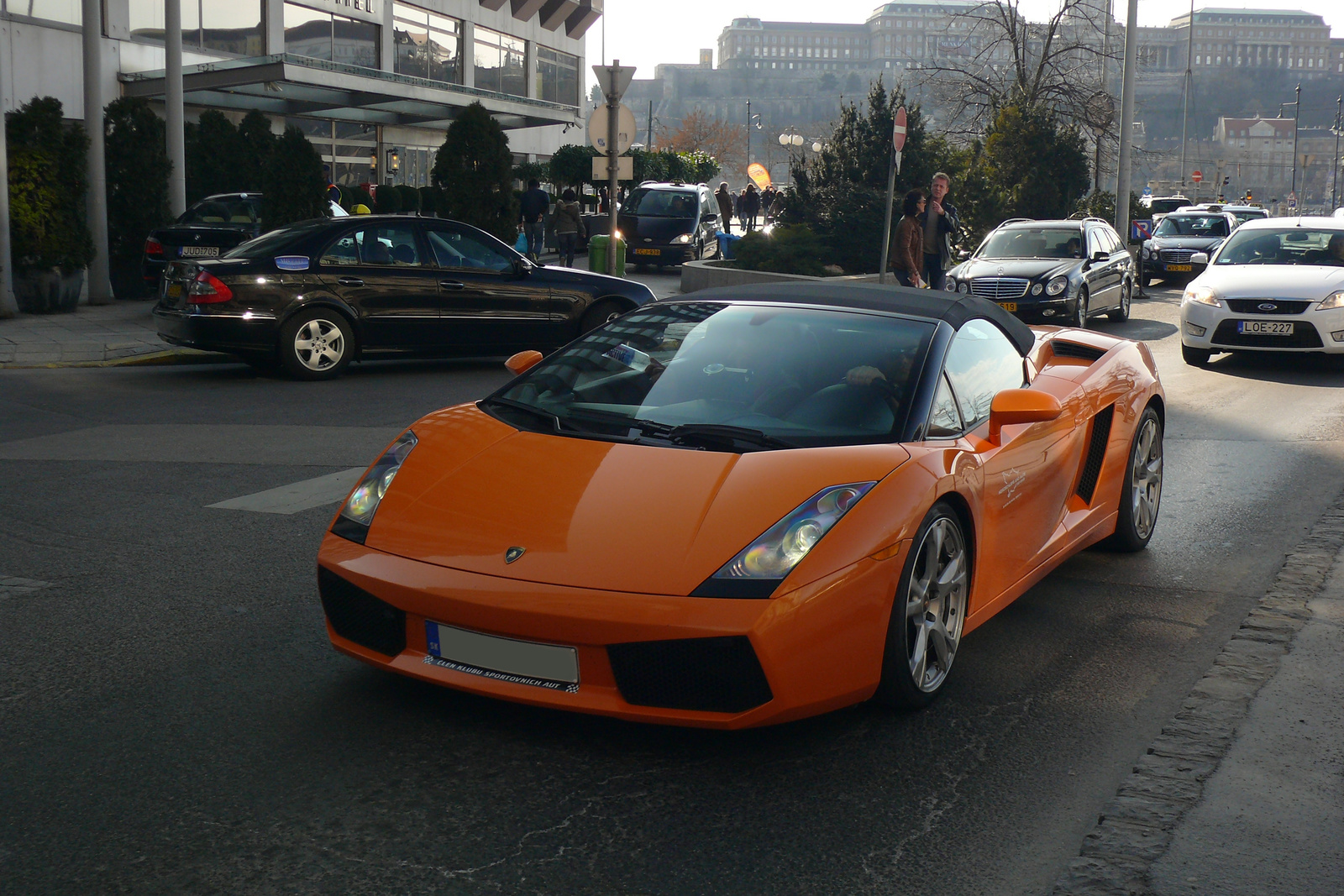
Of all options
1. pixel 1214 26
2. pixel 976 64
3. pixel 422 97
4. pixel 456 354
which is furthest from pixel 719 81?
pixel 456 354

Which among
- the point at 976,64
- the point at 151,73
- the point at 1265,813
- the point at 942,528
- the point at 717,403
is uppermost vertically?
the point at 976,64

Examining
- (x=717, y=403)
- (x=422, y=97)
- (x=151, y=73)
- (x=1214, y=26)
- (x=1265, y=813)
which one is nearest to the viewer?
(x=1265, y=813)

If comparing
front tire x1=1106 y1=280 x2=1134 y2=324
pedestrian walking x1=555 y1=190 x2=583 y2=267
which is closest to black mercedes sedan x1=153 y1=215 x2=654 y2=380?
front tire x1=1106 y1=280 x2=1134 y2=324

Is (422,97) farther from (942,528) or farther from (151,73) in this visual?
(942,528)

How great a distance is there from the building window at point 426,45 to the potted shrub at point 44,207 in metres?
20.9

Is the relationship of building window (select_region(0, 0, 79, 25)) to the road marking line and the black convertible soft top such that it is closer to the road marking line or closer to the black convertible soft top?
the road marking line

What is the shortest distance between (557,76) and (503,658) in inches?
1944

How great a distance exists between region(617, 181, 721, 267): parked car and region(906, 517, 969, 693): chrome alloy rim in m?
24.6

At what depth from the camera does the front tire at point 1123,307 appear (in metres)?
19.2

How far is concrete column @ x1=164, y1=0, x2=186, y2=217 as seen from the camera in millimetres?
18578

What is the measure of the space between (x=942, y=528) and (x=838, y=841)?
1.26 metres

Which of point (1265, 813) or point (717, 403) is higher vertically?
point (717, 403)

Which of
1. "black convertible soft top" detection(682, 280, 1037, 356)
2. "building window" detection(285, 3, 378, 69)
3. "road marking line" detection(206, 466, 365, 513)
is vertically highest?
"building window" detection(285, 3, 378, 69)

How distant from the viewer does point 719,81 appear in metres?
195
